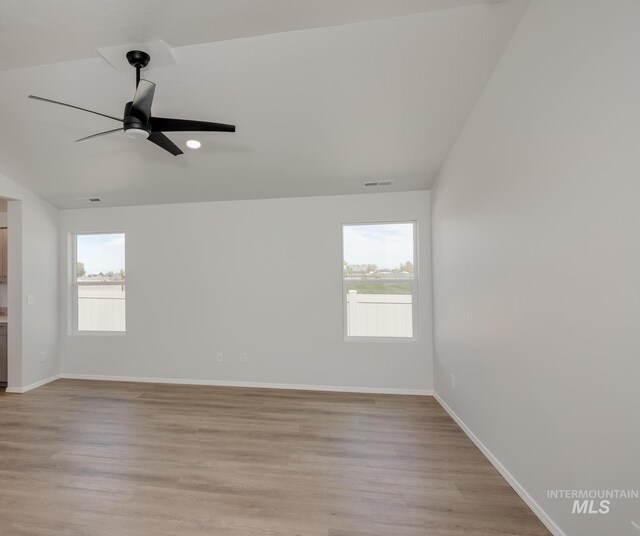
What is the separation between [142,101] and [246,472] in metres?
2.65

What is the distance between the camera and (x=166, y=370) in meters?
4.14

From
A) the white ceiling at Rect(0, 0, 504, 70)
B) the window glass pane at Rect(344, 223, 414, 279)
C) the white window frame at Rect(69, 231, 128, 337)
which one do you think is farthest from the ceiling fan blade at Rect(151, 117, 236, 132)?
the white window frame at Rect(69, 231, 128, 337)

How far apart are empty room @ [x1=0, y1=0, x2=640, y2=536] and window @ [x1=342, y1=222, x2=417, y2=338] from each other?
0.12 feet

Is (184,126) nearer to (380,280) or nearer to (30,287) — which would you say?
(380,280)

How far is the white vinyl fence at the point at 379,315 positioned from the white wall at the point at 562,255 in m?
1.41

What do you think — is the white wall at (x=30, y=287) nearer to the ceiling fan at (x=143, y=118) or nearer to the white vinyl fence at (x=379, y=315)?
the ceiling fan at (x=143, y=118)

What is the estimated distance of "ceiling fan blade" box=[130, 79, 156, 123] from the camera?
1.85 m

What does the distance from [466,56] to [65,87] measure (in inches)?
120

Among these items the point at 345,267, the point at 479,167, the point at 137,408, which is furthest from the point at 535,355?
the point at 137,408

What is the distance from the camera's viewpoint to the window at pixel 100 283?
4.35 metres

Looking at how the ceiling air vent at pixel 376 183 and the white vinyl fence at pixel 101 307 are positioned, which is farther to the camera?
the white vinyl fence at pixel 101 307

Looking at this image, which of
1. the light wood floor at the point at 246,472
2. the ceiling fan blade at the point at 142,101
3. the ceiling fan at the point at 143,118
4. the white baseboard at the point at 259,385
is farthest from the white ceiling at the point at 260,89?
the light wood floor at the point at 246,472

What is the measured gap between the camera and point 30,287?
3908 millimetres

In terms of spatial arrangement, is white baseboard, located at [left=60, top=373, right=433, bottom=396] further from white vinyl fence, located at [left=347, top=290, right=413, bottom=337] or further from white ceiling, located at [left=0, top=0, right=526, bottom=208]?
white ceiling, located at [left=0, top=0, right=526, bottom=208]
